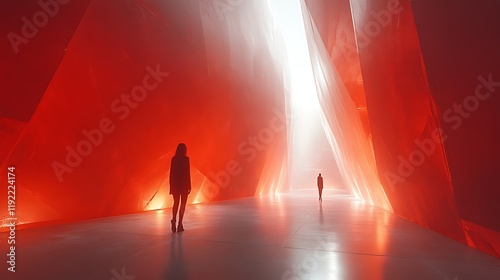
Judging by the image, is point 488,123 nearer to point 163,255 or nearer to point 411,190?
point 411,190

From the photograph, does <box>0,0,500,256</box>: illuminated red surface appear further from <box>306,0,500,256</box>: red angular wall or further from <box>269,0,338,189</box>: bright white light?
<box>269,0,338,189</box>: bright white light

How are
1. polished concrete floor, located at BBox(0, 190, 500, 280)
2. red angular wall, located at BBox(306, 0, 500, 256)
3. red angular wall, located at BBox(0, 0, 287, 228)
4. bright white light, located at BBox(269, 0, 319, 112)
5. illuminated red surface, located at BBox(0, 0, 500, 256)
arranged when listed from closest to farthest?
1. polished concrete floor, located at BBox(0, 190, 500, 280)
2. red angular wall, located at BBox(306, 0, 500, 256)
3. illuminated red surface, located at BBox(0, 0, 500, 256)
4. red angular wall, located at BBox(0, 0, 287, 228)
5. bright white light, located at BBox(269, 0, 319, 112)

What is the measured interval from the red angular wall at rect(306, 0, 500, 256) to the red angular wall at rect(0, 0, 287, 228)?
6.76 metres

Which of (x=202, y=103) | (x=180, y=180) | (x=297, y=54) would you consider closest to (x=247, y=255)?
(x=180, y=180)

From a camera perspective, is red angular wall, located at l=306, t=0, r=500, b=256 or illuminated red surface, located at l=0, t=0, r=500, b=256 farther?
illuminated red surface, located at l=0, t=0, r=500, b=256

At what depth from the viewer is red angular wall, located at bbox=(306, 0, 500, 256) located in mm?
3570

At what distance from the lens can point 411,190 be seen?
6633 mm

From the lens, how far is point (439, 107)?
4.34m

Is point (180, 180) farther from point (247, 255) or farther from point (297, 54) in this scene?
point (297, 54)

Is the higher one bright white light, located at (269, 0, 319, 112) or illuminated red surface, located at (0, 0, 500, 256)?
bright white light, located at (269, 0, 319, 112)

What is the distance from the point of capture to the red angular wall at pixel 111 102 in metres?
5.86

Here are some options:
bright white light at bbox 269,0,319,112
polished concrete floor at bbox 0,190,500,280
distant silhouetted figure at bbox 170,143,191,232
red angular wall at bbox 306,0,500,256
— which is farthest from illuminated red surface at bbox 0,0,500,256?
bright white light at bbox 269,0,319,112

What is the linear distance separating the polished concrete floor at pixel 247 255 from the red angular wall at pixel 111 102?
189 centimetres

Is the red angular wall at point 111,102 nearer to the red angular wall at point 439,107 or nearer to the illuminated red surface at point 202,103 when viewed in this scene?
the illuminated red surface at point 202,103
